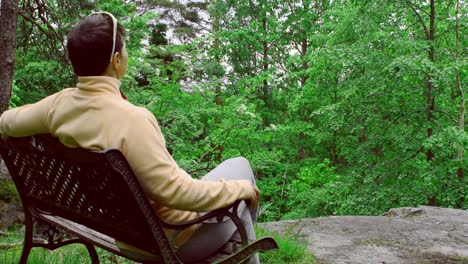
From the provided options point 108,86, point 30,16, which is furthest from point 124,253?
point 30,16

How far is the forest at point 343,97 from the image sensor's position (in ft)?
25.0

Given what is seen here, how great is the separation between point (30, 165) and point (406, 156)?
36.7ft

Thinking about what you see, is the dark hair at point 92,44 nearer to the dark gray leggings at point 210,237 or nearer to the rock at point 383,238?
the dark gray leggings at point 210,237

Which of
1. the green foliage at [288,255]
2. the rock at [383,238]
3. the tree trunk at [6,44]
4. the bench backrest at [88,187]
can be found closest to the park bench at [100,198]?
the bench backrest at [88,187]

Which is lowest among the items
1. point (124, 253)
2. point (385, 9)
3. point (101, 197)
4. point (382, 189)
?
point (382, 189)

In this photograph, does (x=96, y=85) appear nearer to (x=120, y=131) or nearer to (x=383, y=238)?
(x=120, y=131)

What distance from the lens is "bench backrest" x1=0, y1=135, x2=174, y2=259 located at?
1.65 meters

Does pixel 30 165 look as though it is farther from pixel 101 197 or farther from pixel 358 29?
pixel 358 29

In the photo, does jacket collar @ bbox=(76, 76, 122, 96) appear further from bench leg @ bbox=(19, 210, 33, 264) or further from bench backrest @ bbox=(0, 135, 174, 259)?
bench leg @ bbox=(19, 210, 33, 264)

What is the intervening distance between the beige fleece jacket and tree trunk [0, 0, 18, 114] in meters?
3.28

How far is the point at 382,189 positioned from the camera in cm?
1138

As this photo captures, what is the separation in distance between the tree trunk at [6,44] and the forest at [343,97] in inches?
30.1

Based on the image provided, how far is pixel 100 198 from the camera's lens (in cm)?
180

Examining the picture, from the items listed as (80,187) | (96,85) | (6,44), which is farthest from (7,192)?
(96,85)
